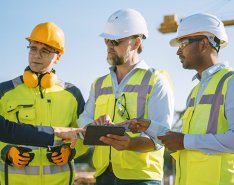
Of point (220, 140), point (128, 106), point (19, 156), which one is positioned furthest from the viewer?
point (19, 156)

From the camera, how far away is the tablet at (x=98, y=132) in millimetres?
4676

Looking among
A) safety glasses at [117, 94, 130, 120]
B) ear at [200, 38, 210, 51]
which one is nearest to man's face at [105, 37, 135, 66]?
safety glasses at [117, 94, 130, 120]

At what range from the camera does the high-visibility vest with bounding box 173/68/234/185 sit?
4391 millimetres

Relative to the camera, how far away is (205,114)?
179 inches

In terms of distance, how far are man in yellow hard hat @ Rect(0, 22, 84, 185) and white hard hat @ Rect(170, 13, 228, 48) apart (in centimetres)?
165

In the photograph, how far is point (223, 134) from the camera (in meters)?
4.31

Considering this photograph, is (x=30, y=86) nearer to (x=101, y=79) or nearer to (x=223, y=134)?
(x=101, y=79)

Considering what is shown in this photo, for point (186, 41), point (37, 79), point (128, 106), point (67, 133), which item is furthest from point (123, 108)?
point (37, 79)

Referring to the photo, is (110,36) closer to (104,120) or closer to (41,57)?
(41,57)

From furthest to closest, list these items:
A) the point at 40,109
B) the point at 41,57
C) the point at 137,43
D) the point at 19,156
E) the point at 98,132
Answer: the point at 41,57, the point at 40,109, the point at 137,43, the point at 19,156, the point at 98,132

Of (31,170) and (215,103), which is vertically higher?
(215,103)

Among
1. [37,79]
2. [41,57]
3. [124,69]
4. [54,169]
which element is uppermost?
[41,57]

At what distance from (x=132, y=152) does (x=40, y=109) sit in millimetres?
1232

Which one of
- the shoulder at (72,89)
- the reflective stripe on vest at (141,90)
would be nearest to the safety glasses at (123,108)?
the reflective stripe on vest at (141,90)
